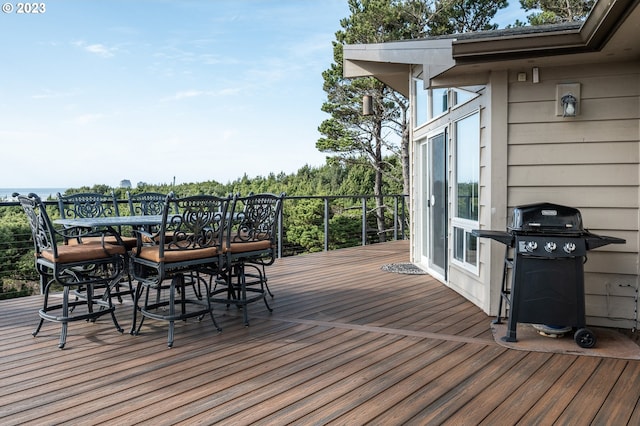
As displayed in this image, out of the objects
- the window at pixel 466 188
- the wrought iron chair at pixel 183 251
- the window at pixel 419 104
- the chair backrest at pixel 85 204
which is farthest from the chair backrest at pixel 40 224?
the window at pixel 419 104

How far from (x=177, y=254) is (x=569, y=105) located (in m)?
3.08

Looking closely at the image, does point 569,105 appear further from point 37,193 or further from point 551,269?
point 37,193

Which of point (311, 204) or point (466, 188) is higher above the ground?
point (466, 188)

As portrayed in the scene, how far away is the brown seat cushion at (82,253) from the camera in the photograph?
312 centimetres

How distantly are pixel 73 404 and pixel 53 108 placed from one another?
29860mm

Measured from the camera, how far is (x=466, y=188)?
435 cm

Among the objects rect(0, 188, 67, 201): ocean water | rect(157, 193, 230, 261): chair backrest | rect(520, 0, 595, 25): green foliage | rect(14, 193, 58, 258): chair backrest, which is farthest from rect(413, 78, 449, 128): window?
rect(520, 0, 595, 25): green foliage

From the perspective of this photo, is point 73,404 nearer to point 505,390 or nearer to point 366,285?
point 505,390

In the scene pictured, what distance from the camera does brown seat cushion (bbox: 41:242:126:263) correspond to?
312 centimetres

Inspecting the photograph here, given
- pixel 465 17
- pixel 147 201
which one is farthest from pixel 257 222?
pixel 465 17

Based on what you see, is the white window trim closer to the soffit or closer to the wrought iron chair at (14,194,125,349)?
the soffit

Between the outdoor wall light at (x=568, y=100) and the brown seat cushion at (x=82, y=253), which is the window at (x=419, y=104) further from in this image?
the brown seat cushion at (x=82, y=253)

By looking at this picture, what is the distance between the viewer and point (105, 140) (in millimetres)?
27203

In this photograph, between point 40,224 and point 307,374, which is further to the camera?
point 40,224
